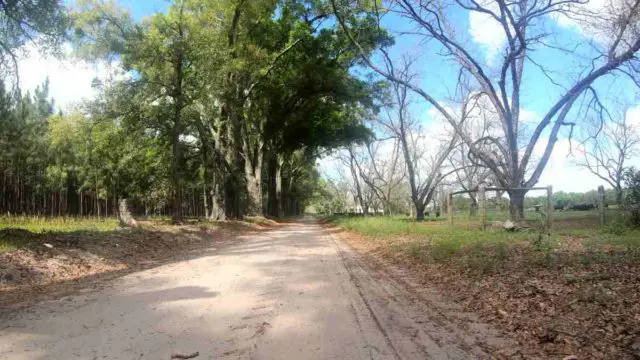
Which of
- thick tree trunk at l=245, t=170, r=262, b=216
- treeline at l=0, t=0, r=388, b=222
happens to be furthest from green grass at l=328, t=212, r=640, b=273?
thick tree trunk at l=245, t=170, r=262, b=216

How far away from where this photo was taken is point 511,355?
182 inches

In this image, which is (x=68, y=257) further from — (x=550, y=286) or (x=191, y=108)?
(x=191, y=108)

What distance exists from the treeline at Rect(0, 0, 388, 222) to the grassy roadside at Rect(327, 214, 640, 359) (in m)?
10.9

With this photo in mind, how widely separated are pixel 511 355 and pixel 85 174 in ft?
136

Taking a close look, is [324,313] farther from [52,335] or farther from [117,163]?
[117,163]

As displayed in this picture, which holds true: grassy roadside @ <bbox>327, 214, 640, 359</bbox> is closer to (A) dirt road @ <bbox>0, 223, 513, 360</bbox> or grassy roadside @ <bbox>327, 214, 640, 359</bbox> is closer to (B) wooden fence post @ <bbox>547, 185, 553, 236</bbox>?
(A) dirt road @ <bbox>0, 223, 513, 360</bbox>

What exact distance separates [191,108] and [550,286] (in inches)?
719

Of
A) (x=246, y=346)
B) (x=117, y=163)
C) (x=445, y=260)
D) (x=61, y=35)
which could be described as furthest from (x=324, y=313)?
(x=117, y=163)

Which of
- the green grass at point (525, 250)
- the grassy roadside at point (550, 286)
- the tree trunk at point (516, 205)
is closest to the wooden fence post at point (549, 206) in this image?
the green grass at point (525, 250)

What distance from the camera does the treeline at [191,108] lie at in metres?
18.9

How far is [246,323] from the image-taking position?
566cm

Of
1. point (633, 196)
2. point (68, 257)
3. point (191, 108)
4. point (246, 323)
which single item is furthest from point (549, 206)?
point (191, 108)

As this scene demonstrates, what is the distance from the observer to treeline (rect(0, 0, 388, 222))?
61.9 feet

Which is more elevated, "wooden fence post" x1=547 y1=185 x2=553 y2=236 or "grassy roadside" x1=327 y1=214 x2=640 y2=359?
"wooden fence post" x1=547 y1=185 x2=553 y2=236
